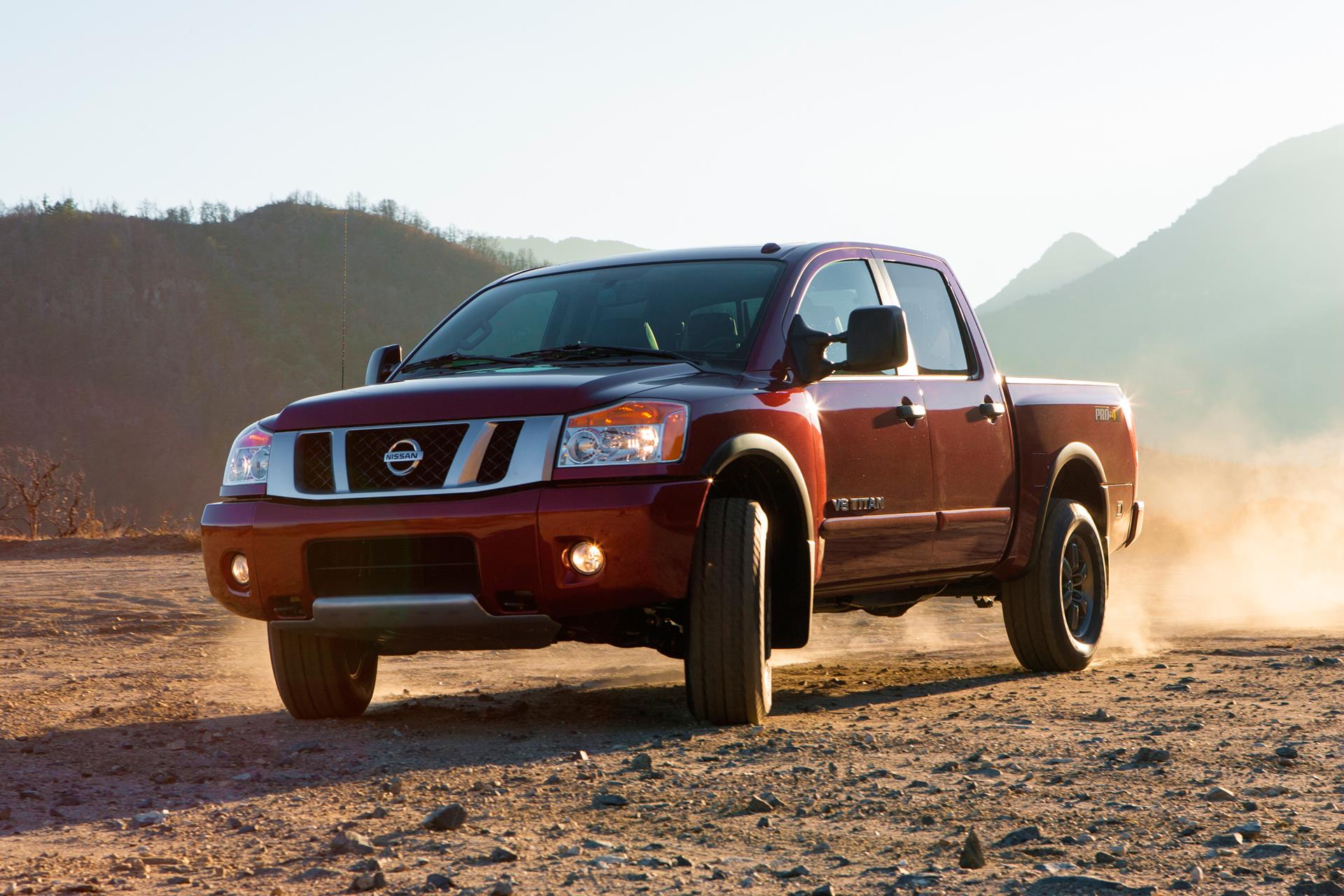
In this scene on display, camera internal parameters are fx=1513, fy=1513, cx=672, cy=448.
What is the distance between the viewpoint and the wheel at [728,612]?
541cm

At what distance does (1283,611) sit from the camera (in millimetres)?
12367

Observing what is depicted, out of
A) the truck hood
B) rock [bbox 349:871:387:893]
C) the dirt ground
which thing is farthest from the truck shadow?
the truck hood

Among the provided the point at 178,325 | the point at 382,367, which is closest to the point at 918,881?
the point at 382,367

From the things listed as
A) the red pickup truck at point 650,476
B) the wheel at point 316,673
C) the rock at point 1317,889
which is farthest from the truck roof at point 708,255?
the rock at point 1317,889

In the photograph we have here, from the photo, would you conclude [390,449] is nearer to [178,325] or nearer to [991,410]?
[991,410]

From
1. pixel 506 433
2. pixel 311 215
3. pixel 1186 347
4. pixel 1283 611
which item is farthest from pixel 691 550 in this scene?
pixel 1186 347

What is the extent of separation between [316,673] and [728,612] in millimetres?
1792

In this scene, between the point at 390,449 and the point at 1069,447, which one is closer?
the point at 390,449

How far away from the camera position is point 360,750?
17.9 feet

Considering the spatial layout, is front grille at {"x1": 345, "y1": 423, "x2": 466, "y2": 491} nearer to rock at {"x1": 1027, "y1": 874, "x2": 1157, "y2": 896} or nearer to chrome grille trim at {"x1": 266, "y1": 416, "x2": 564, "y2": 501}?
chrome grille trim at {"x1": 266, "y1": 416, "x2": 564, "y2": 501}

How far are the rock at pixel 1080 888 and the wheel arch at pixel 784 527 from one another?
2.39 metres

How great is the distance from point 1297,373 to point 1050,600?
171407mm

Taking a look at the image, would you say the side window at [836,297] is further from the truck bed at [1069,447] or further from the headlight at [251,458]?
the headlight at [251,458]

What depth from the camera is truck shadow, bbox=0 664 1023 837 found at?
4711 millimetres
